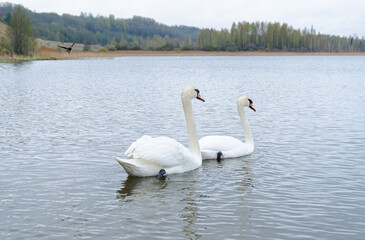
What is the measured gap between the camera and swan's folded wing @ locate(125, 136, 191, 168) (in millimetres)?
9180

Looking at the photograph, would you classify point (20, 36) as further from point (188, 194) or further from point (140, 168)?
point (188, 194)

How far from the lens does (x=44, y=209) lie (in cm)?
783

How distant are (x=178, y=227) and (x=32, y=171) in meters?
4.34

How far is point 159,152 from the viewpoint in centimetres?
931

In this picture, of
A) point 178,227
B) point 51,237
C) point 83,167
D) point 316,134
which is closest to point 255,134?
point 316,134

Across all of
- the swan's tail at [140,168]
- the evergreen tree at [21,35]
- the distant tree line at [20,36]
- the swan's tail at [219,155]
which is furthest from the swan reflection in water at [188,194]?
the evergreen tree at [21,35]

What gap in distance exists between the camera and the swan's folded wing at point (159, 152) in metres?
9.18

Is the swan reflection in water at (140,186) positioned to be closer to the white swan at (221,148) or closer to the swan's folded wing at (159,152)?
the swan's folded wing at (159,152)

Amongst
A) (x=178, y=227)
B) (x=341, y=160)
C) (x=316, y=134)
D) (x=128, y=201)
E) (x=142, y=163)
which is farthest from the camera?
(x=316, y=134)

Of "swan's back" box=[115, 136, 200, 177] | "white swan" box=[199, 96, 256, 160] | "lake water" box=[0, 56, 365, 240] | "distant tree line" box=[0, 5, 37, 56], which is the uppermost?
"distant tree line" box=[0, 5, 37, 56]

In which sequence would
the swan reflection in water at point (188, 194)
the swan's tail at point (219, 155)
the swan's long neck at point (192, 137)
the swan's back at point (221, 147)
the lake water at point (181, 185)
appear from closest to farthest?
the lake water at point (181, 185) → the swan reflection in water at point (188, 194) → the swan's long neck at point (192, 137) → the swan's tail at point (219, 155) → the swan's back at point (221, 147)

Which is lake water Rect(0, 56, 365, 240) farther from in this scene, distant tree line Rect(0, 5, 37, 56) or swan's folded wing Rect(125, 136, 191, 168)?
distant tree line Rect(0, 5, 37, 56)

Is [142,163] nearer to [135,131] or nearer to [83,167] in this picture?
[83,167]

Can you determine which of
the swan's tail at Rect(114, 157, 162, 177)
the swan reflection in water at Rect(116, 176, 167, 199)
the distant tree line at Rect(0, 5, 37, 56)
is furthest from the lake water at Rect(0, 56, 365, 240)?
the distant tree line at Rect(0, 5, 37, 56)
